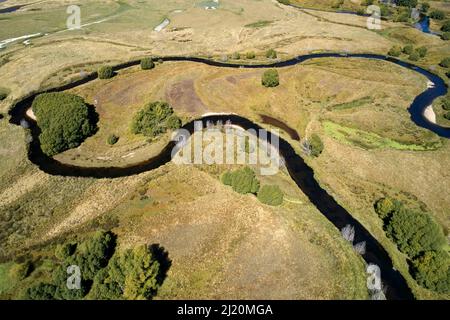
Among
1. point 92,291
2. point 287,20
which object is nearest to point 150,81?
point 92,291

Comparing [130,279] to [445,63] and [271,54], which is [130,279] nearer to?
[271,54]

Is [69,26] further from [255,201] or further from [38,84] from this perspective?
[255,201]

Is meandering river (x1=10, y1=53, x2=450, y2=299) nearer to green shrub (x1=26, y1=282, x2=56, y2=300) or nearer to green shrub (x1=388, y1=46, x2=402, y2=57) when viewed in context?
green shrub (x1=388, y1=46, x2=402, y2=57)

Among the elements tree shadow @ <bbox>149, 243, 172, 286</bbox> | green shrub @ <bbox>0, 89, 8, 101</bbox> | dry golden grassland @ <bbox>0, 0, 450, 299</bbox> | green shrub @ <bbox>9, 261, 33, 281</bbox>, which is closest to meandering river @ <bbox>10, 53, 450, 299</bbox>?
dry golden grassland @ <bbox>0, 0, 450, 299</bbox>

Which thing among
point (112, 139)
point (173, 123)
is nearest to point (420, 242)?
point (173, 123)

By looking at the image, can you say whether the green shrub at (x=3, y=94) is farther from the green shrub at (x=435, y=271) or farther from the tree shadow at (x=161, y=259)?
the green shrub at (x=435, y=271)
